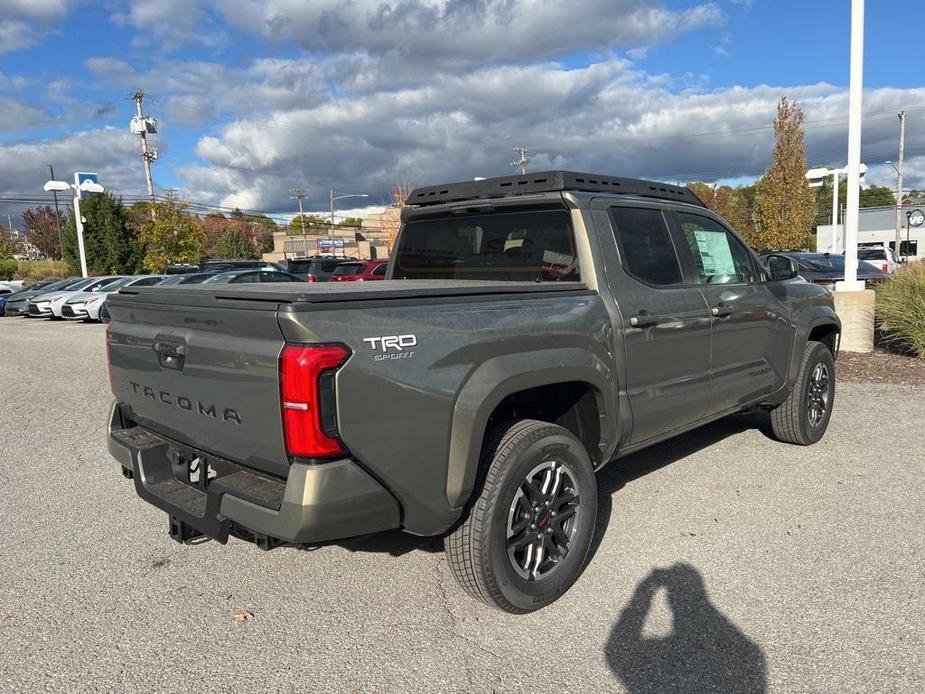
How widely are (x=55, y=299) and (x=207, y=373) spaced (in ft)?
76.5

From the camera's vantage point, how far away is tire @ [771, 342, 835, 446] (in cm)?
556

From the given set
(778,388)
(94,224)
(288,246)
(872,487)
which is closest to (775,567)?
(872,487)

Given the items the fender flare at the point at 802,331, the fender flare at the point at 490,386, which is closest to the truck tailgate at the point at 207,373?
the fender flare at the point at 490,386

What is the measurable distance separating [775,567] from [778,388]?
78.3 inches

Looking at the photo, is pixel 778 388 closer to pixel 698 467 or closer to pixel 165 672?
pixel 698 467

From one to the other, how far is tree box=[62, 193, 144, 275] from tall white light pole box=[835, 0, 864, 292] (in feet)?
122

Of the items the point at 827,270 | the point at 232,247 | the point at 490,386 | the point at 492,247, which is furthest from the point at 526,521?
the point at 232,247

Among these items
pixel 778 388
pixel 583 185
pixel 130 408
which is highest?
pixel 583 185

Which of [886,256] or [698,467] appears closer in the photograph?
[698,467]

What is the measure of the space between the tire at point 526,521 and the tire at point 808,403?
2.77 metres

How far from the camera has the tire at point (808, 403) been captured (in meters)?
5.56

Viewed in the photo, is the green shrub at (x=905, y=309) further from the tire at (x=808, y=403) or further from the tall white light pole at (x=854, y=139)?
the tire at (x=808, y=403)

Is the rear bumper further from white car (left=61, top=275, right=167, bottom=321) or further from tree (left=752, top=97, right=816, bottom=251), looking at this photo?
tree (left=752, top=97, right=816, bottom=251)

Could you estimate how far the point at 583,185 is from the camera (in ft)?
13.2
